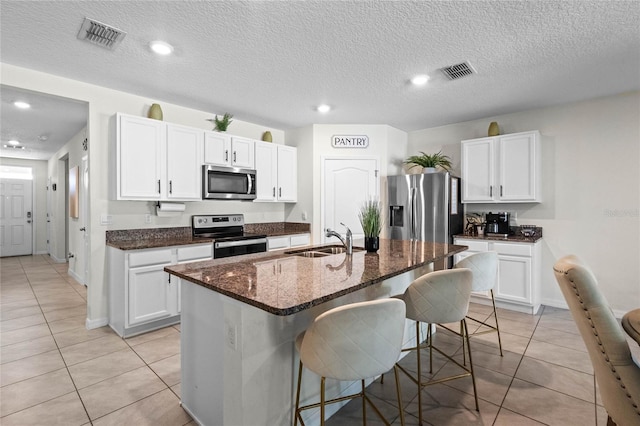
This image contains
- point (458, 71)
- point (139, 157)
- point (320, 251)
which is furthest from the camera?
point (139, 157)

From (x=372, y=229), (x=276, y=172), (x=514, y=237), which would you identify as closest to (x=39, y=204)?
(x=276, y=172)

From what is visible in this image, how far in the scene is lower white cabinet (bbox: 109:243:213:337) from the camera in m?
3.02

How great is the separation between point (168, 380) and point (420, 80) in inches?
134

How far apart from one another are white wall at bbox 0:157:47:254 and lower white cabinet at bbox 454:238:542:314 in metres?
9.87

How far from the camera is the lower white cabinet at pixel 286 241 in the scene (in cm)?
430

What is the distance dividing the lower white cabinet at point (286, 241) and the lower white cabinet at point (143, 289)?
111cm

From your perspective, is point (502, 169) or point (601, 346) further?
point (502, 169)

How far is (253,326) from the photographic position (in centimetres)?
144

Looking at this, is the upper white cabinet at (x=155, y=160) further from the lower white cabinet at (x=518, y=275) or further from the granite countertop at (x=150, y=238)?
the lower white cabinet at (x=518, y=275)

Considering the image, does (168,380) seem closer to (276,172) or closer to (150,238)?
(150,238)

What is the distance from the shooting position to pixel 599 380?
1.25 m

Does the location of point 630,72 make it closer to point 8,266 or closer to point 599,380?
point 599,380

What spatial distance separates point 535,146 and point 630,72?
102cm

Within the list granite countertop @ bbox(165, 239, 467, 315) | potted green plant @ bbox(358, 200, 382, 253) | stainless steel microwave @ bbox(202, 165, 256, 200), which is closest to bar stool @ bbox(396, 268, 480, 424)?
granite countertop @ bbox(165, 239, 467, 315)
